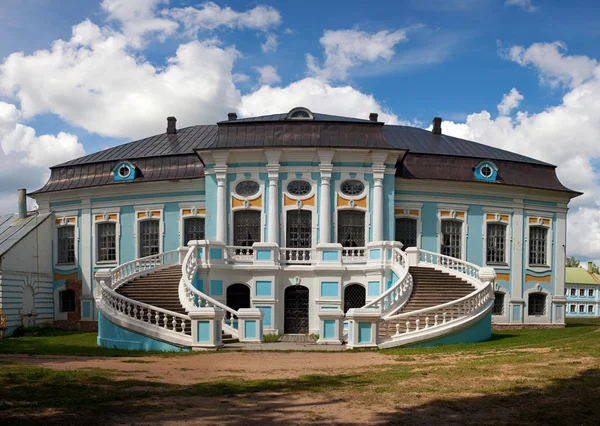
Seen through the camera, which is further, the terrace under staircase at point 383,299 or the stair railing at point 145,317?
the terrace under staircase at point 383,299

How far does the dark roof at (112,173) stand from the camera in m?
27.2

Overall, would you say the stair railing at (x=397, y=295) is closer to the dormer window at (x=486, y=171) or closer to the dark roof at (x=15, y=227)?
the dormer window at (x=486, y=171)

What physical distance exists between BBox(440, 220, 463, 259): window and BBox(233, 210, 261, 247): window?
7.68 metres

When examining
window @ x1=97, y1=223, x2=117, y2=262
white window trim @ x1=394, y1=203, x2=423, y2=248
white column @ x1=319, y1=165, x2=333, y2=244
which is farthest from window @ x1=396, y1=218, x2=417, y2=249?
window @ x1=97, y1=223, x2=117, y2=262

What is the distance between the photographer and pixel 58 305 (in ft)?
94.0

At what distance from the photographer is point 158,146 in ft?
98.8

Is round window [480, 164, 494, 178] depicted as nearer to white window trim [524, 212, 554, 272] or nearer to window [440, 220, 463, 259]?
window [440, 220, 463, 259]

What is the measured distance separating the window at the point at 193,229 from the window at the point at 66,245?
5.41 meters

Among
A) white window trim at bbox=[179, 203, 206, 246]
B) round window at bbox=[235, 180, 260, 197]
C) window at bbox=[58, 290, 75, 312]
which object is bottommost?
window at bbox=[58, 290, 75, 312]

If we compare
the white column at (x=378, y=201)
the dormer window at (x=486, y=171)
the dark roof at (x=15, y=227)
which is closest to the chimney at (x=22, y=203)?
the dark roof at (x=15, y=227)

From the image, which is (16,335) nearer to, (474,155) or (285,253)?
(285,253)

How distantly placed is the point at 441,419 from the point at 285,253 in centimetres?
1538

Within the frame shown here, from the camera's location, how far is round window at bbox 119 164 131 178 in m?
27.7

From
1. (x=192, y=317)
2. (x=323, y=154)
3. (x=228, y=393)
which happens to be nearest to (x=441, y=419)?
(x=228, y=393)
